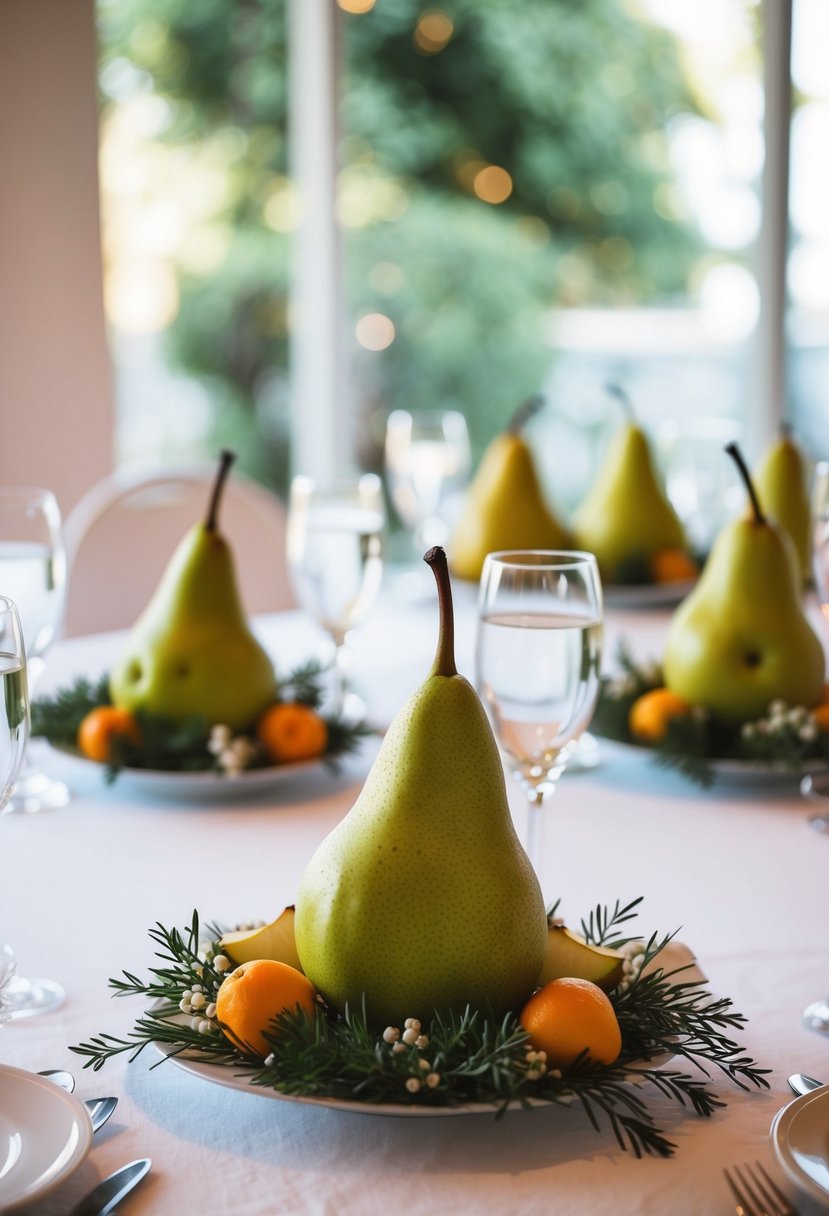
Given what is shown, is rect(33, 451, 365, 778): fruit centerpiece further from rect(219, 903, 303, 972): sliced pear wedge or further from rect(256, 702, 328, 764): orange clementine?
rect(219, 903, 303, 972): sliced pear wedge

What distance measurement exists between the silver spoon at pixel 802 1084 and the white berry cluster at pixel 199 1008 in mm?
271

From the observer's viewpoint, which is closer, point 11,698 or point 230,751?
point 11,698

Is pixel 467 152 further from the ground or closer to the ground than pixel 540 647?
further from the ground

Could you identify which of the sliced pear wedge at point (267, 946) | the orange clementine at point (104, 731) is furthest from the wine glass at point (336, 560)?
the sliced pear wedge at point (267, 946)

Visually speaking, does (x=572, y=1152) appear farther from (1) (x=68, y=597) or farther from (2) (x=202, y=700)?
(1) (x=68, y=597)

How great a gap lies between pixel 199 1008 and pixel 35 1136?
0.10m

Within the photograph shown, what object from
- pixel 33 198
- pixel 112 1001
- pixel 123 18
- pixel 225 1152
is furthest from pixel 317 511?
pixel 123 18

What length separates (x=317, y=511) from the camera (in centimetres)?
131

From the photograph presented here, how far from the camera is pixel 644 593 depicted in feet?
6.03

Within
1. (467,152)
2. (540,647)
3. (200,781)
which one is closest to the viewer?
(540,647)

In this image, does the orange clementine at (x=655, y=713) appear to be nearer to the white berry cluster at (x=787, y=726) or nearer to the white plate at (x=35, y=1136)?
the white berry cluster at (x=787, y=726)

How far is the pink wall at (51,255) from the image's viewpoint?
290cm

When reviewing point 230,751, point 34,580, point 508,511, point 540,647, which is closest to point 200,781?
point 230,751

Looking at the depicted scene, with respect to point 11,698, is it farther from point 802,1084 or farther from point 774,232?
point 774,232
